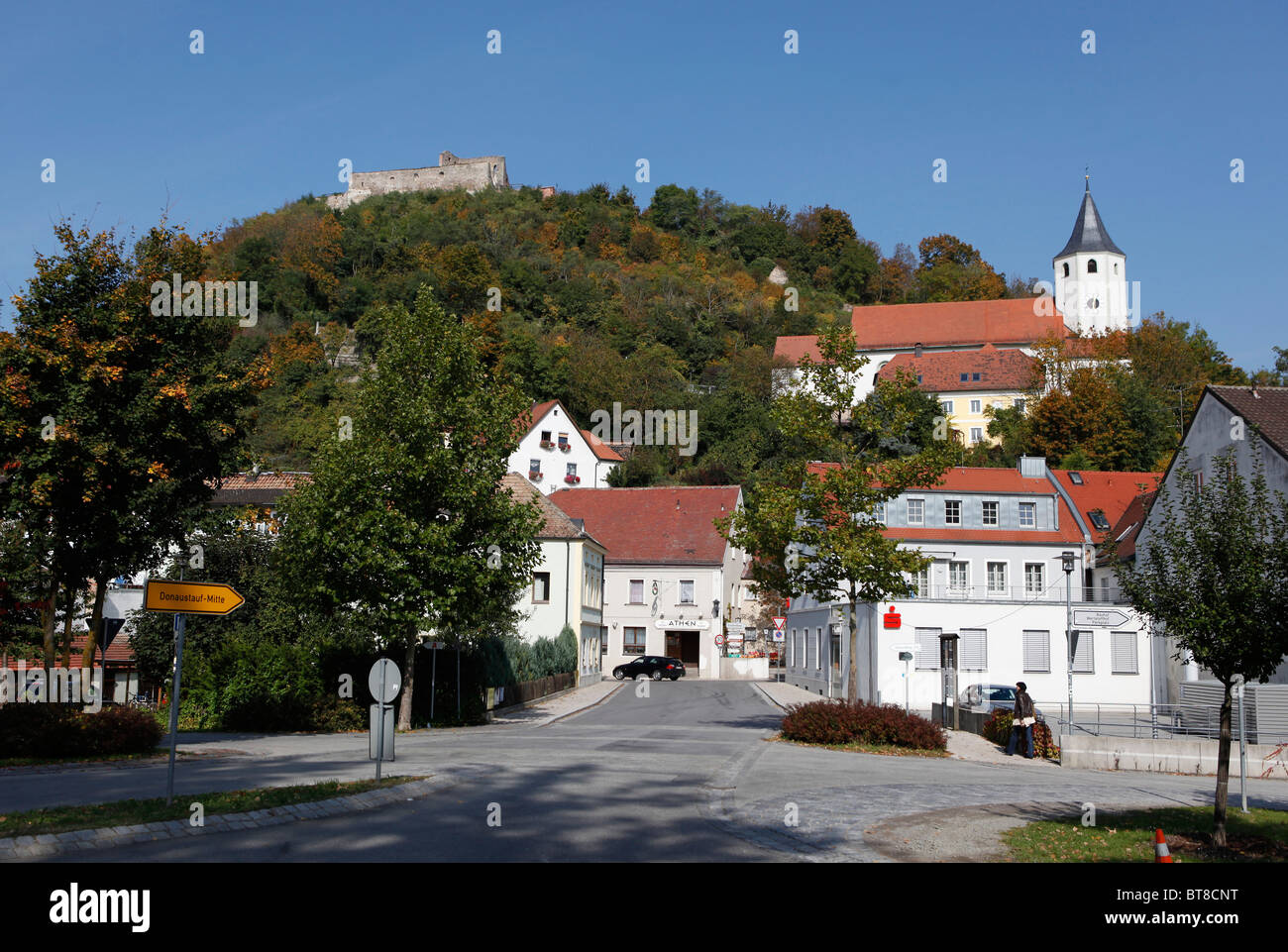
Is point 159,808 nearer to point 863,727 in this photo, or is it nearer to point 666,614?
point 863,727

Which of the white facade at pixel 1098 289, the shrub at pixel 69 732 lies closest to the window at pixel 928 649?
the shrub at pixel 69 732

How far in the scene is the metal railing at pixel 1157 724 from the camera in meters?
23.9

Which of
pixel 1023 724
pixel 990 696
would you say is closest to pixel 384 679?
pixel 1023 724

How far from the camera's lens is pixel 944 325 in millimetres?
104938

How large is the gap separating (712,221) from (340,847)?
136630mm

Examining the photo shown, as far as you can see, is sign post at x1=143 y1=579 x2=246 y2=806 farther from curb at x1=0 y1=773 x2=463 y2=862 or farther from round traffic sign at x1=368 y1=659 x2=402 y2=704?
round traffic sign at x1=368 y1=659 x2=402 y2=704

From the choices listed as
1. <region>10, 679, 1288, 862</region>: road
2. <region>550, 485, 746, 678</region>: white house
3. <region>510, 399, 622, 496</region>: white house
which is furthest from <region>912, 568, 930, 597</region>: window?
<region>510, 399, 622, 496</region>: white house

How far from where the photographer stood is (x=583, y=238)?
417ft

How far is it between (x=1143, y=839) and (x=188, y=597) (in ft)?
36.5

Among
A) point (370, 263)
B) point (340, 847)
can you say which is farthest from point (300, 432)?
point (340, 847)
